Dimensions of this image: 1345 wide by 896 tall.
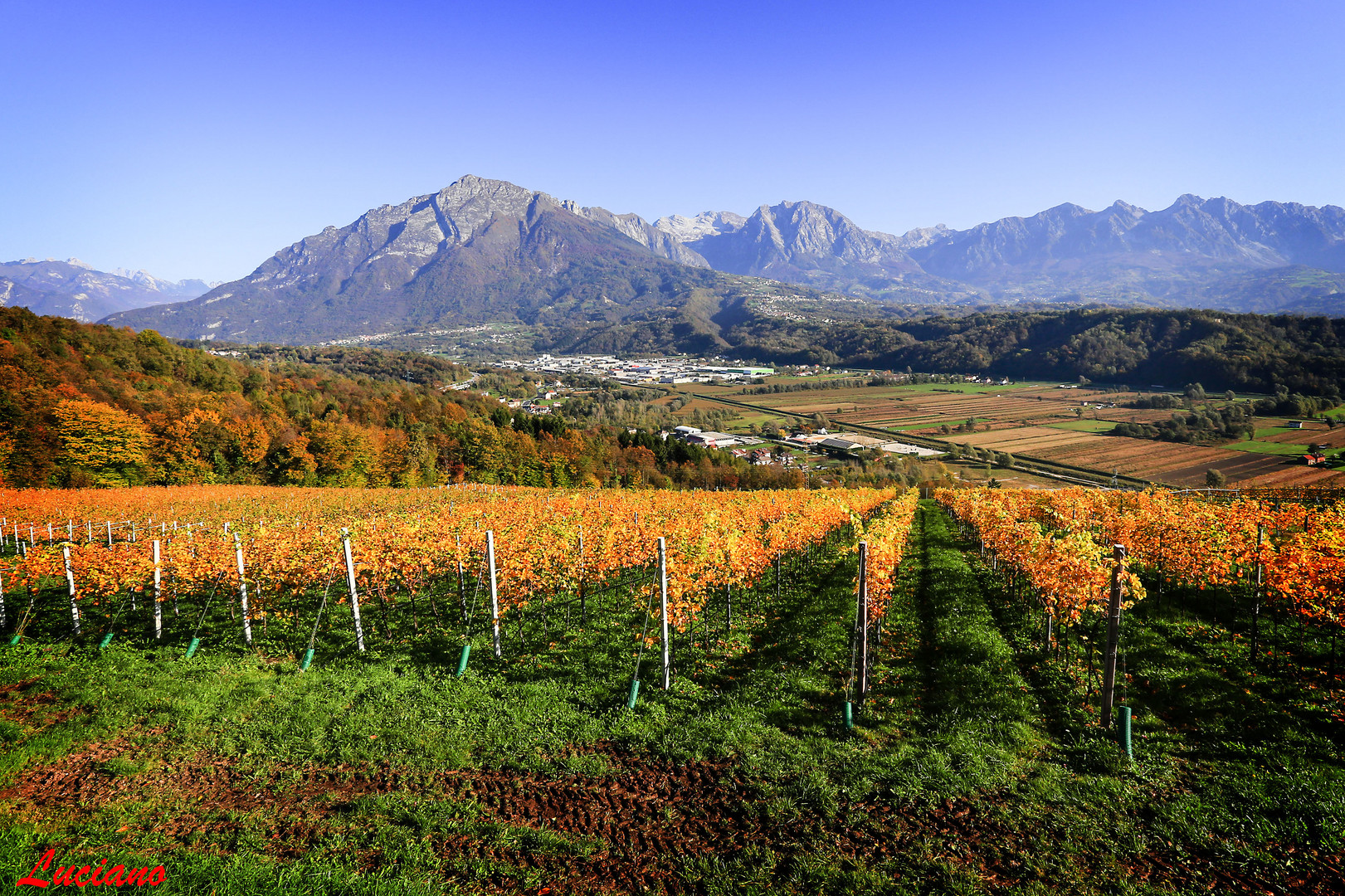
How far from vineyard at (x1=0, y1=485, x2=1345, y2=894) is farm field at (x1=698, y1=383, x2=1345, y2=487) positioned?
65280 millimetres

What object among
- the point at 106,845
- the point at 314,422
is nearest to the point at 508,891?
the point at 106,845

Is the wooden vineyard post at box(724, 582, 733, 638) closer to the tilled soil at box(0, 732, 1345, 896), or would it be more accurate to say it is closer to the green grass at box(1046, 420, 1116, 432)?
the tilled soil at box(0, 732, 1345, 896)

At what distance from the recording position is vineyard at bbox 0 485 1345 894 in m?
7.27

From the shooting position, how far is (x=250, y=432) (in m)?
59.6

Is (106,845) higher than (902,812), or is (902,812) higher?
(106,845)

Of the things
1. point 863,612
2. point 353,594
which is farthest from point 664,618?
point 353,594

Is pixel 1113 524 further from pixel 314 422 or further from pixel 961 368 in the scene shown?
pixel 961 368

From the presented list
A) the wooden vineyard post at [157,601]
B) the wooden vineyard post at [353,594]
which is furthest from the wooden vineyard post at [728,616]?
the wooden vineyard post at [157,601]

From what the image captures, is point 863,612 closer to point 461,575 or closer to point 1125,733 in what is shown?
point 1125,733

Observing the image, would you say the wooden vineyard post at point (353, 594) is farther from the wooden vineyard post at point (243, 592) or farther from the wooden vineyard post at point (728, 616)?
the wooden vineyard post at point (728, 616)

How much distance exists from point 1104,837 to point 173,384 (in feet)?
297

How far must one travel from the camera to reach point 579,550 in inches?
683

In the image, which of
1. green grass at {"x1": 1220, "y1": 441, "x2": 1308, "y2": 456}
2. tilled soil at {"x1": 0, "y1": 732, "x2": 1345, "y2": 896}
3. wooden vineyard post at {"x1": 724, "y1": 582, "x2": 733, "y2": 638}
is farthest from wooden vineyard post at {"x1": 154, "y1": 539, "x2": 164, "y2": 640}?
green grass at {"x1": 1220, "y1": 441, "x2": 1308, "y2": 456}

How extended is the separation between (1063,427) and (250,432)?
133 metres
